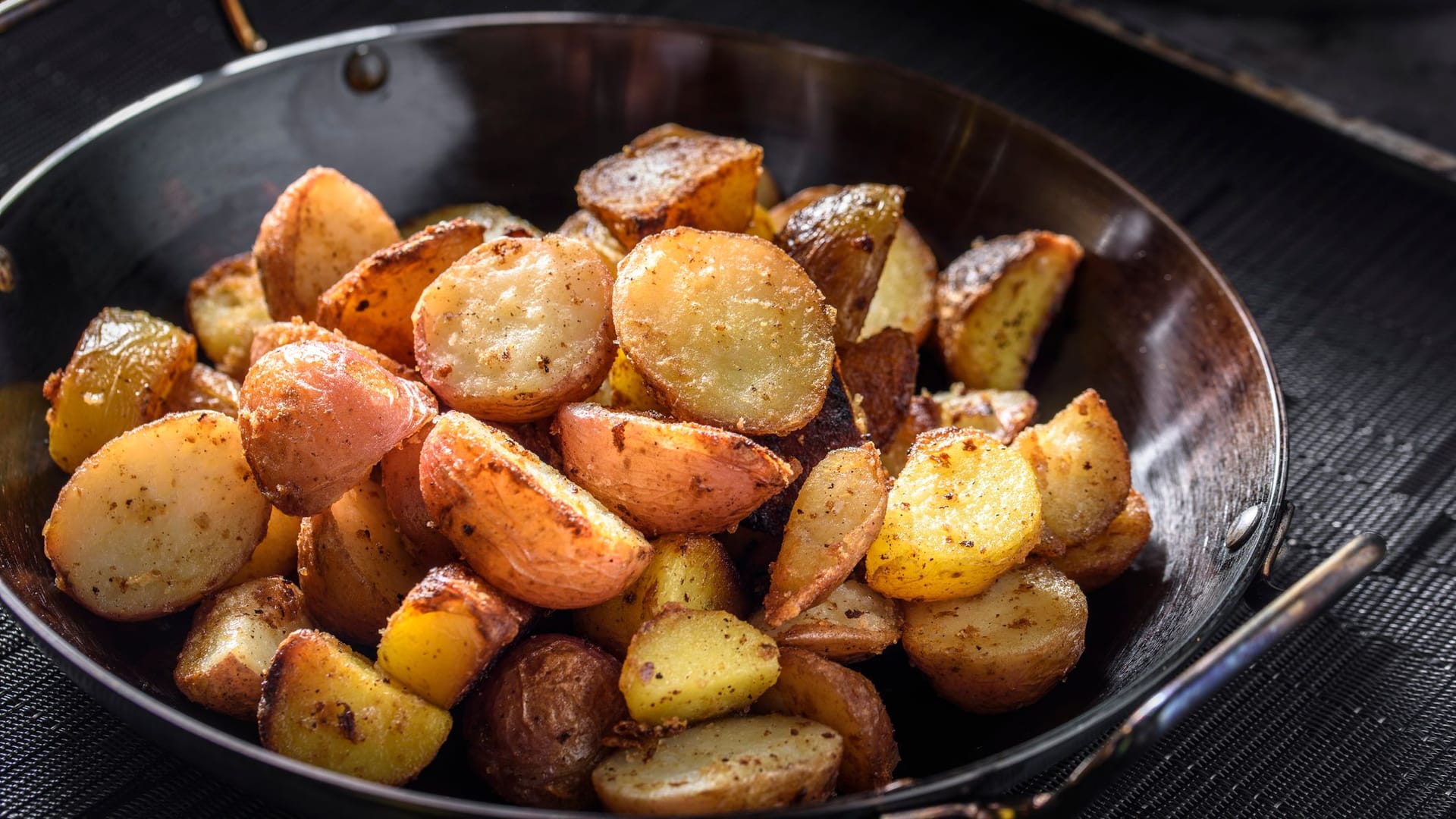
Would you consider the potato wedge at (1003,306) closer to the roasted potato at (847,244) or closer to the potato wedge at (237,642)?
the roasted potato at (847,244)

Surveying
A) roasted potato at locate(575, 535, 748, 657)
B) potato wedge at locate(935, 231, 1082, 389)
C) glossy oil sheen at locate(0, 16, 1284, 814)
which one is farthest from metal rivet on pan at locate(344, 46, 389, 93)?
roasted potato at locate(575, 535, 748, 657)

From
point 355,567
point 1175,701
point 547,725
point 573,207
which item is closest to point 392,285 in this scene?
point 355,567

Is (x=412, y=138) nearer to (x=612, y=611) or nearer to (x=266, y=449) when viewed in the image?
(x=266, y=449)

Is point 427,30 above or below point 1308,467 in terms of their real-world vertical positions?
above

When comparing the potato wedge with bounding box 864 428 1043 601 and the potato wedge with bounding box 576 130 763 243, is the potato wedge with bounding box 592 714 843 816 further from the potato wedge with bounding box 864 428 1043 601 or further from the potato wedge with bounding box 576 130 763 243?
the potato wedge with bounding box 576 130 763 243

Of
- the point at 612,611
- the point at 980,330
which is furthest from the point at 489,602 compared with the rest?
the point at 980,330
